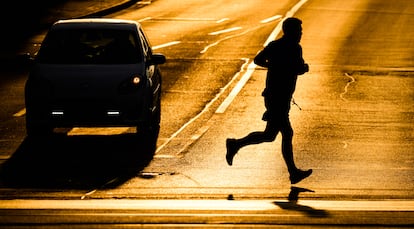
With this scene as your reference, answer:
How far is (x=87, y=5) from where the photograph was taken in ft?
151

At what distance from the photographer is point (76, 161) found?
54.0ft

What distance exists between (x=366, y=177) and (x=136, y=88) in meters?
4.01

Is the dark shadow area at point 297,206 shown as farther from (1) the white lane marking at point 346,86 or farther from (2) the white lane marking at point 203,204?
(1) the white lane marking at point 346,86

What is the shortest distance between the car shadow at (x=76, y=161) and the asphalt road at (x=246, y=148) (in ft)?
0.07

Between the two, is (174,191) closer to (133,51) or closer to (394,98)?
(133,51)

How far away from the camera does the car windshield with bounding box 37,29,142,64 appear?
18.5m

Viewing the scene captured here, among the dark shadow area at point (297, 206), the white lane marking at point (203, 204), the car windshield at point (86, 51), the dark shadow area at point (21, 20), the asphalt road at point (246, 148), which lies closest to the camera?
the dark shadow area at point (297, 206)

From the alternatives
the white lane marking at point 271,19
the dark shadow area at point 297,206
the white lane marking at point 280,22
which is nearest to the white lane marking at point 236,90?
the white lane marking at point 280,22

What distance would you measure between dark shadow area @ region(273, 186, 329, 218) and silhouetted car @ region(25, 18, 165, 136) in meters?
4.23

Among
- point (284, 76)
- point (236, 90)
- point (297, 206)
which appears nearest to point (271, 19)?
point (236, 90)

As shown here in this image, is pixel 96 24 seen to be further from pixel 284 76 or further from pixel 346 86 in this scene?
pixel 346 86

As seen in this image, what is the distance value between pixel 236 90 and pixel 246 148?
7.32 m

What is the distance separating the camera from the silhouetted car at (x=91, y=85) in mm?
17781

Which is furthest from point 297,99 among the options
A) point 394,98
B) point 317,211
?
point 317,211
